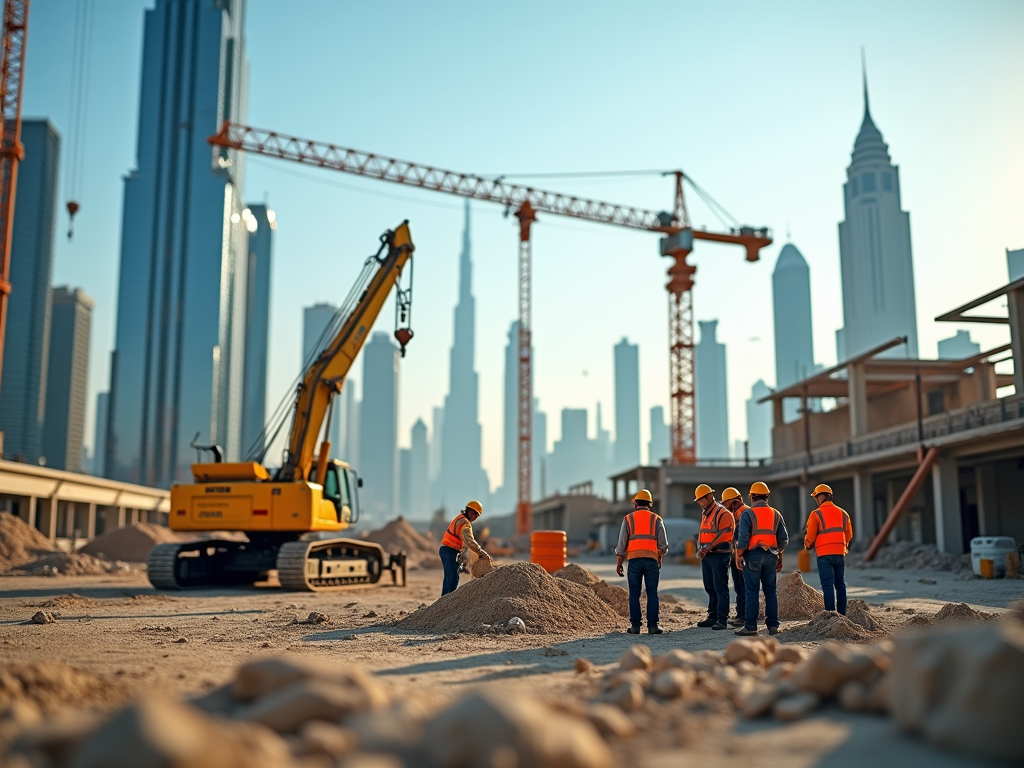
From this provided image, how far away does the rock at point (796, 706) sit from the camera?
5242mm

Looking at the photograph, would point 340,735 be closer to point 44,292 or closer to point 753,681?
point 753,681

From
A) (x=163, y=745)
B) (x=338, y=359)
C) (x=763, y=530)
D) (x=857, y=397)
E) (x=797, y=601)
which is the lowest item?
(x=797, y=601)

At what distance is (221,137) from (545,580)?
53.6 metres

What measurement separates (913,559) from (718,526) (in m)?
21.2

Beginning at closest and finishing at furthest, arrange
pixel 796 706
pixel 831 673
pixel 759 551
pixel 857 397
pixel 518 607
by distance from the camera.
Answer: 1. pixel 796 706
2. pixel 831 673
3. pixel 759 551
4. pixel 518 607
5. pixel 857 397

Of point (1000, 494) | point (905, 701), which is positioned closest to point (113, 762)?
point (905, 701)

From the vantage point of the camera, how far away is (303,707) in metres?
Answer: 4.67

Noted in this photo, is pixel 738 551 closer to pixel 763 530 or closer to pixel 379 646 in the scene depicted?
pixel 763 530

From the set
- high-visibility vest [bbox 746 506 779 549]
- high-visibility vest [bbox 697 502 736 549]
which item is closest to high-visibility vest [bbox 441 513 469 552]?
high-visibility vest [bbox 697 502 736 549]

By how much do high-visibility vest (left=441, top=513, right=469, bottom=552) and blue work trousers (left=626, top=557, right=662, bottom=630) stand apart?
328 cm

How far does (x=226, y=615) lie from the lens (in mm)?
14195

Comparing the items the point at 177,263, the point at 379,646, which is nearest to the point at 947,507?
the point at 379,646

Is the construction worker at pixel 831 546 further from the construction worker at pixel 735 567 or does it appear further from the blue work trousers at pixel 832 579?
the construction worker at pixel 735 567

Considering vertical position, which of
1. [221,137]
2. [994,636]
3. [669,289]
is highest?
[221,137]
